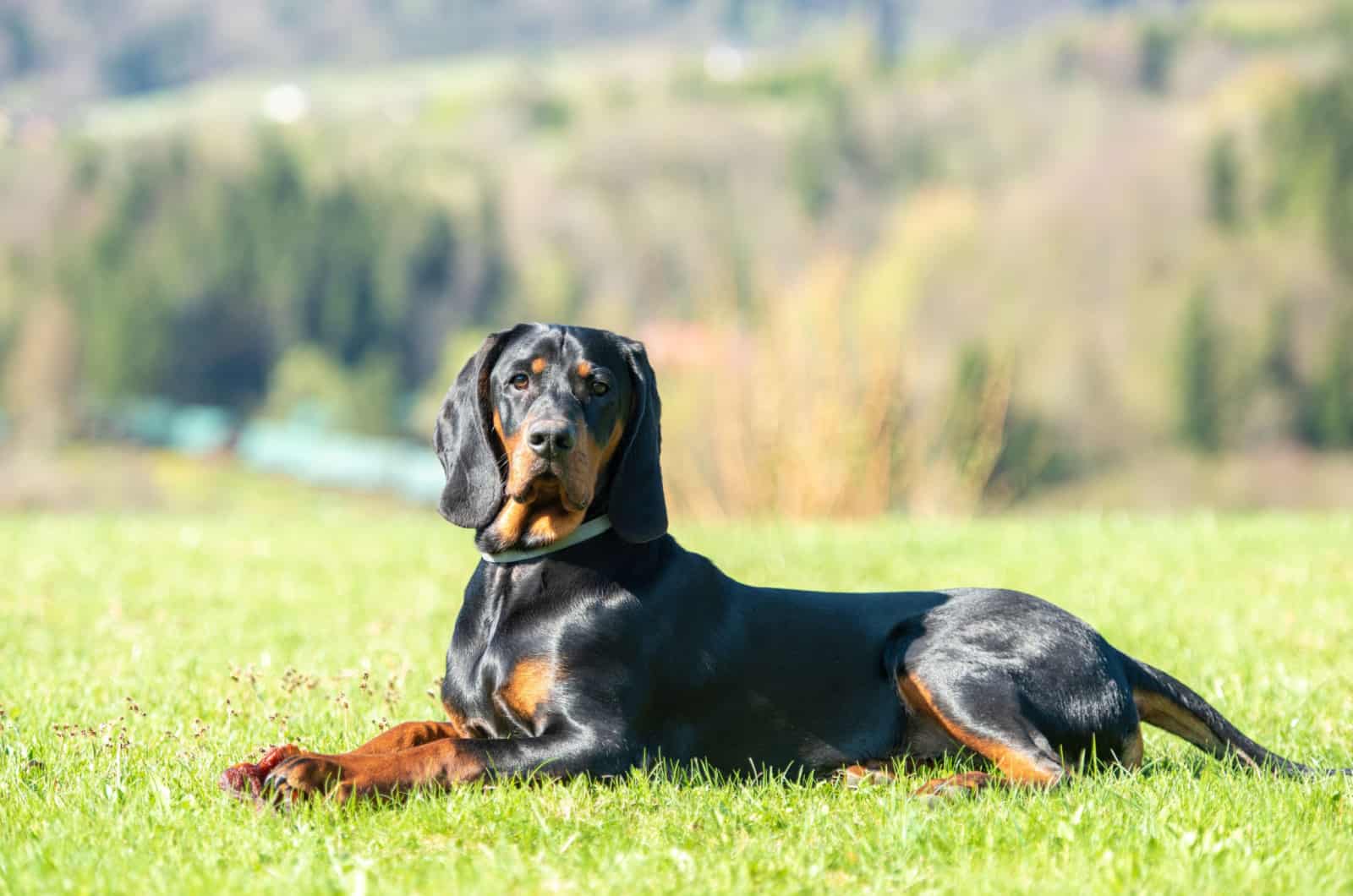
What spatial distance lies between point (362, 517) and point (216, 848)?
477 inches

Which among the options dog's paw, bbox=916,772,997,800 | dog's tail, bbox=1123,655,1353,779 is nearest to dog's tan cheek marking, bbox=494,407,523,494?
dog's paw, bbox=916,772,997,800

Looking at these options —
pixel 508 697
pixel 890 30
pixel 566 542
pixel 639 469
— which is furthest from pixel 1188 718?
pixel 890 30

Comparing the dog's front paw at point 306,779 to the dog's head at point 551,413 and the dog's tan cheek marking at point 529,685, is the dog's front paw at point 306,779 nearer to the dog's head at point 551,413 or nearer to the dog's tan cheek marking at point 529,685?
the dog's tan cheek marking at point 529,685

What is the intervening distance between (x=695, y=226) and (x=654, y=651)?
30468 millimetres

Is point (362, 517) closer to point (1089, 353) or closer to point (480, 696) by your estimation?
point (480, 696)

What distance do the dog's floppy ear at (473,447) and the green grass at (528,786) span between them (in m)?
0.86

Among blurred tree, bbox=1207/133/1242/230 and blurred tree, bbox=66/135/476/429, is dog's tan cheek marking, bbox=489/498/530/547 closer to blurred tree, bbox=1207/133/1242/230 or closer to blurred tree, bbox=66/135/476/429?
blurred tree, bbox=66/135/476/429

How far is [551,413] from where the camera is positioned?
4.17 m

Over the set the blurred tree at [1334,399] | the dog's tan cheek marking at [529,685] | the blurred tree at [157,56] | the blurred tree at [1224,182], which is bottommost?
the blurred tree at [1334,399]

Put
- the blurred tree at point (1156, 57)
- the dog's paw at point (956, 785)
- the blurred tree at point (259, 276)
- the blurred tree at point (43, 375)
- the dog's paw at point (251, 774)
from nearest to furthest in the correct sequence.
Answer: the dog's paw at point (251, 774) → the dog's paw at point (956, 785) → the blurred tree at point (43, 375) → the blurred tree at point (259, 276) → the blurred tree at point (1156, 57)

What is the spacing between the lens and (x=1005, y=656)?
4.50 m

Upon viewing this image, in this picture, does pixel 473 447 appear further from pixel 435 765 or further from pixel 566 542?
pixel 435 765

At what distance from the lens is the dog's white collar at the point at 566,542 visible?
438 centimetres

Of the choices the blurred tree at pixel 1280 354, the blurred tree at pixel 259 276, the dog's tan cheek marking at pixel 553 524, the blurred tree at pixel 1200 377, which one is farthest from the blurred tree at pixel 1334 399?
the dog's tan cheek marking at pixel 553 524
